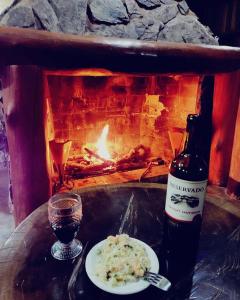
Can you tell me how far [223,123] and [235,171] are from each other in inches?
16.4

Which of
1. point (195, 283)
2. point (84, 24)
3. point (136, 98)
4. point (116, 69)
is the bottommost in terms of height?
point (195, 283)

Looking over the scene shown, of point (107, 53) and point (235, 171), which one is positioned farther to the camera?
point (235, 171)

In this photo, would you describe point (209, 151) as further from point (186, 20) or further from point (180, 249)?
point (180, 249)

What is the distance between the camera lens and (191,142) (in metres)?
0.70

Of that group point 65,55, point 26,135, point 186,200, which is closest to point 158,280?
point 186,200

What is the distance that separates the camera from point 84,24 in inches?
63.4

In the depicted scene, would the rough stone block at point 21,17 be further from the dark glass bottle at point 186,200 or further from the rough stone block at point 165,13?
the dark glass bottle at point 186,200

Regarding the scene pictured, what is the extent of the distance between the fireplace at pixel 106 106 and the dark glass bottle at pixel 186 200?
0.09 metres

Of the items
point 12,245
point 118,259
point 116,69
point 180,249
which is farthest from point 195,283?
point 116,69

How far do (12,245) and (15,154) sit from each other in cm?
93

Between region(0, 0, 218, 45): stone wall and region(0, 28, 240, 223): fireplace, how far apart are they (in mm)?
248

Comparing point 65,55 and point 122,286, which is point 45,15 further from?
point 122,286

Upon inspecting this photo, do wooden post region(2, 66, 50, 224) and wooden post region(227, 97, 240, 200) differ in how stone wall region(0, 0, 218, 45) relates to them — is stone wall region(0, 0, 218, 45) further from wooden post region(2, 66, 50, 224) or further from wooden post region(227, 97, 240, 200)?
wooden post region(227, 97, 240, 200)

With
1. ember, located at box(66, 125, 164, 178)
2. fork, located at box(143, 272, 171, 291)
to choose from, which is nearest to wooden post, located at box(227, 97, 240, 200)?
ember, located at box(66, 125, 164, 178)
